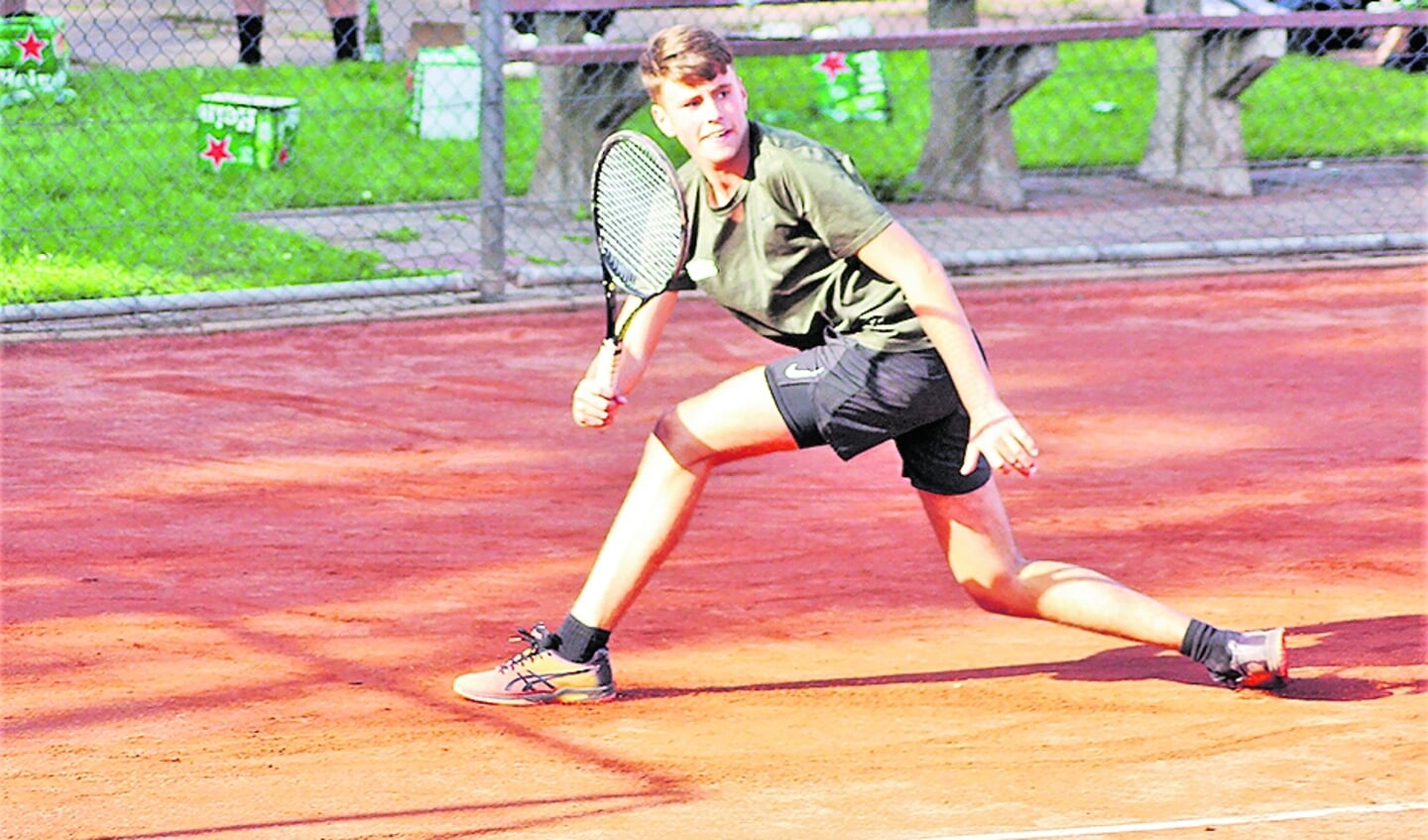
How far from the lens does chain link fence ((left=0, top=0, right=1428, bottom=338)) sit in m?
9.16

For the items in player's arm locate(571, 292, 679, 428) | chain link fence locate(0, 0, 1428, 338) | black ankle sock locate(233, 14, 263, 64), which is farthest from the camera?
black ankle sock locate(233, 14, 263, 64)

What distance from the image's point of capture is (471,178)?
11.6 m

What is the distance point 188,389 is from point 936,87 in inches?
213

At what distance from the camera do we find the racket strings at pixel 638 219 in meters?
4.04

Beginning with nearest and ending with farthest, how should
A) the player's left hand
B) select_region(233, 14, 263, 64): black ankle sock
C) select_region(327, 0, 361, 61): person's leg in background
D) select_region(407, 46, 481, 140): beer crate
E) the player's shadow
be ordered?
1. the player's left hand
2. the player's shadow
3. select_region(407, 46, 481, 140): beer crate
4. select_region(233, 14, 263, 64): black ankle sock
5. select_region(327, 0, 361, 61): person's leg in background

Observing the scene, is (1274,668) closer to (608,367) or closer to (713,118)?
(608,367)

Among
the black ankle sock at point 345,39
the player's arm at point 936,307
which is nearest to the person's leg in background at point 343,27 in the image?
the black ankle sock at point 345,39

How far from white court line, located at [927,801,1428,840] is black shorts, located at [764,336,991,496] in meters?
0.92

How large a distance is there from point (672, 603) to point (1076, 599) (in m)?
1.27

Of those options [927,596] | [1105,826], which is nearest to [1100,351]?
[927,596]

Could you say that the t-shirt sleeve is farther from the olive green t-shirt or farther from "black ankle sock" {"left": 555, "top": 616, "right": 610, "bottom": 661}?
"black ankle sock" {"left": 555, "top": 616, "right": 610, "bottom": 661}

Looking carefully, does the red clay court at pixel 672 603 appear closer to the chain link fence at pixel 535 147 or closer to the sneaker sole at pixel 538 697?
the sneaker sole at pixel 538 697

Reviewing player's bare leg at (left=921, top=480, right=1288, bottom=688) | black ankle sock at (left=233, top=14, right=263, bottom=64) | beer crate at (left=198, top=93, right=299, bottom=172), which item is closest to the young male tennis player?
player's bare leg at (left=921, top=480, right=1288, bottom=688)

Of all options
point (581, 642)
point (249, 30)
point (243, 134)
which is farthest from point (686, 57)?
point (249, 30)
